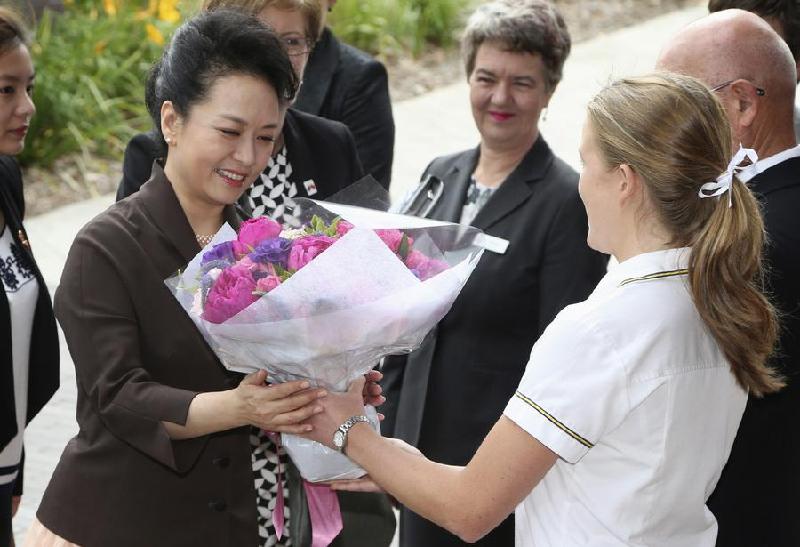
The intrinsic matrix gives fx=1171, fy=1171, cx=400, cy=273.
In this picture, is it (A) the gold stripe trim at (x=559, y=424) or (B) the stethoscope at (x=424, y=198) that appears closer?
(A) the gold stripe trim at (x=559, y=424)

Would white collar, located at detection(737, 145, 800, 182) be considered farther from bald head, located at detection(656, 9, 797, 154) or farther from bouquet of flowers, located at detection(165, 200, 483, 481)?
bouquet of flowers, located at detection(165, 200, 483, 481)

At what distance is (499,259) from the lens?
3799mm

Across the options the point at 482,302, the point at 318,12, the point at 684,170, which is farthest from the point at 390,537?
the point at 318,12

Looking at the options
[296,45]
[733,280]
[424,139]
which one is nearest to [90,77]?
[424,139]

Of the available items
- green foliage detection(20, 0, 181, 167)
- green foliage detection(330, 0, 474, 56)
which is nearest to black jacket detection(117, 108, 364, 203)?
green foliage detection(20, 0, 181, 167)

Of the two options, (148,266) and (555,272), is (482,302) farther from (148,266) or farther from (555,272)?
(148,266)

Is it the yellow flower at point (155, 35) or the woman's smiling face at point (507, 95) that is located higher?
the woman's smiling face at point (507, 95)

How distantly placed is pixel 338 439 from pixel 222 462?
370 millimetres

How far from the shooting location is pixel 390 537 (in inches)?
124

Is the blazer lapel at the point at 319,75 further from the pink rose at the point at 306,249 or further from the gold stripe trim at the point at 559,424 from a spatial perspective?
the gold stripe trim at the point at 559,424

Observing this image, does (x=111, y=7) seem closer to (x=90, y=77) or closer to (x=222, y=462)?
(x=90, y=77)

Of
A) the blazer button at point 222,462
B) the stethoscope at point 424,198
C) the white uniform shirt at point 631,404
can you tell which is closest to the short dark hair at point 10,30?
the stethoscope at point 424,198

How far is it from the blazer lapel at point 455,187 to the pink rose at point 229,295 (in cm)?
164

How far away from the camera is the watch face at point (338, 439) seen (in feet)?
8.78
